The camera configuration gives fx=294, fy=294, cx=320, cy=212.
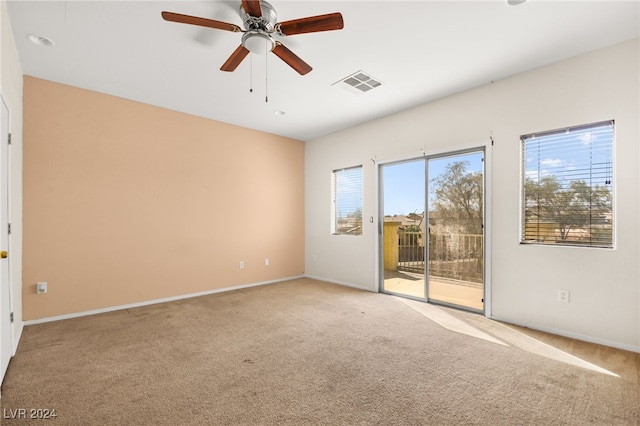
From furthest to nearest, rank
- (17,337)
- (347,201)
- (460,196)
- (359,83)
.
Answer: (347,201)
(460,196)
(359,83)
(17,337)

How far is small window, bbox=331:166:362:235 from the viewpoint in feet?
18.0

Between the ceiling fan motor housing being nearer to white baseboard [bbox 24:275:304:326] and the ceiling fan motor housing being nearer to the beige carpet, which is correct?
the beige carpet

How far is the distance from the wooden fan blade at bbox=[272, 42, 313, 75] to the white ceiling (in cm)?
31

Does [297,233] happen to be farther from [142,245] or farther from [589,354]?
[589,354]

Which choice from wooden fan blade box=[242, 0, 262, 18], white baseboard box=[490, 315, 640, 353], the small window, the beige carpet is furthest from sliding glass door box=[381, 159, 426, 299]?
wooden fan blade box=[242, 0, 262, 18]

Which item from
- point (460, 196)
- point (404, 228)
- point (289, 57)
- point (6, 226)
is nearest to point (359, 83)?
point (289, 57)

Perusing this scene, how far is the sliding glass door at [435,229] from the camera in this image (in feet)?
13.0

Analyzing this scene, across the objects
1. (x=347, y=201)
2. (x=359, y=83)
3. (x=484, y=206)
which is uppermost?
(x=359, y=83)

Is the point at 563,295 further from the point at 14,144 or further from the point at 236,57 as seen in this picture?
the point at 14,144

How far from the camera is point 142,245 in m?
4.29

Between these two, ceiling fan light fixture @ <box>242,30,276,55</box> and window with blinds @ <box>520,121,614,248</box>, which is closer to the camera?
ceiling fan light fixture @ <box>242,30,276,55</box>

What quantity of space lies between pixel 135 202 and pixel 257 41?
3.09 m

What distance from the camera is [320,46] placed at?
291 centimetres

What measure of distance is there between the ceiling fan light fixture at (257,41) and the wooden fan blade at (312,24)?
17cm
